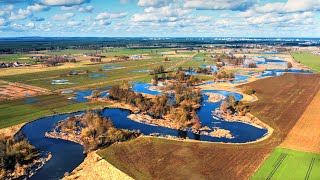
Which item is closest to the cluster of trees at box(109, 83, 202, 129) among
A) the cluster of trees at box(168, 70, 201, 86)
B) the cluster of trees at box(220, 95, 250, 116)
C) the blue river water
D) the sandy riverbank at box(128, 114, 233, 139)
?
the sandy riverbank at box(128, 114, 233, 139)

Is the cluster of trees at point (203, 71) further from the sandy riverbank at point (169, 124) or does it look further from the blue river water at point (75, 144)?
the sandy riverbank at point (169, 124)

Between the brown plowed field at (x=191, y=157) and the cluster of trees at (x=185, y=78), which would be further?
the cluster of trees at (x=185, y=78)

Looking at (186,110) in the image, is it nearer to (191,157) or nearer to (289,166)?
(191,157)

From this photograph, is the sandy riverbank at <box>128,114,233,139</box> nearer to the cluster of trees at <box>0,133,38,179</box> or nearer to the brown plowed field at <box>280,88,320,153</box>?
the brown plowed field at <box>280,88,320,153</box>

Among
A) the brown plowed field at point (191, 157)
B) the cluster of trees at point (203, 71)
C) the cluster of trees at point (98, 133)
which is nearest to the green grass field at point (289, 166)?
the brown plowed field at point (191, 157)

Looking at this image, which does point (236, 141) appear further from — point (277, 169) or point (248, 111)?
point (248, 111)

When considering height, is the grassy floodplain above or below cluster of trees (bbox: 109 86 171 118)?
below
